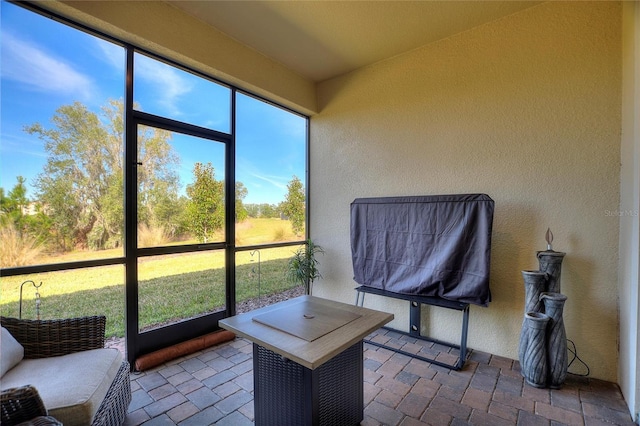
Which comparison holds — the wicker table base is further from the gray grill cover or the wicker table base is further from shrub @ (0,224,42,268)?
shrub @ (0,224,42,268)

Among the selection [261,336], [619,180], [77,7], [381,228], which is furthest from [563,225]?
[77,7]

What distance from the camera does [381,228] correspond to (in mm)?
3236

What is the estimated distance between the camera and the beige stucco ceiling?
8.23 ft

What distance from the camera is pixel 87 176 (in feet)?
7.38

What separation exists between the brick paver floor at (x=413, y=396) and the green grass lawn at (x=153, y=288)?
0.53 m

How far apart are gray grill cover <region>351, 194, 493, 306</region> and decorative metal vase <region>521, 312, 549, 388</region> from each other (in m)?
0.38

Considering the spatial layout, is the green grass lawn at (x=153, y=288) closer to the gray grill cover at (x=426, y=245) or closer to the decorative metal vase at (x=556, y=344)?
the gray grill cover at (x=426, y=245)

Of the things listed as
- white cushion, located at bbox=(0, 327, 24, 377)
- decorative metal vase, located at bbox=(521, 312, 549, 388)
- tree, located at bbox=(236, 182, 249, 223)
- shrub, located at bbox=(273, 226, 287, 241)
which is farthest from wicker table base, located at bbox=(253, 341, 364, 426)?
shrub, located at bbox=(273, 226, 287, 241)

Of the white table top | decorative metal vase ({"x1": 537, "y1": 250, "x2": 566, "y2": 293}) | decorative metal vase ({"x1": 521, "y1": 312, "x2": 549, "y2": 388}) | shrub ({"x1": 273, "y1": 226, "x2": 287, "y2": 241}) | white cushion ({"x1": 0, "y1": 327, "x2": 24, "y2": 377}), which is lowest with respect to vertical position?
decorative metal vase ({"x1": 521, "y1": 312, "x2": 549, "y2": 388})

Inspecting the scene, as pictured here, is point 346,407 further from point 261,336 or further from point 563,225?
point 563,225

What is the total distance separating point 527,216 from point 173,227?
3.44m

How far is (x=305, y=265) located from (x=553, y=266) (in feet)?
8.58

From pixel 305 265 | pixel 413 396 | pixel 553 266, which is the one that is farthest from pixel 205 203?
pixel 553 266

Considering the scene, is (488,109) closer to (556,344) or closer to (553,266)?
(553,266)
